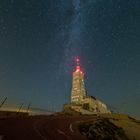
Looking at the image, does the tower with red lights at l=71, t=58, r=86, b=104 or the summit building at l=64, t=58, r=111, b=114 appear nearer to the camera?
the summit building at l=64, t=58, r=111, b=114

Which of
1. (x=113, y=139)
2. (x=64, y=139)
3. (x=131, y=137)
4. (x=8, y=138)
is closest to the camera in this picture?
(x=8, y=138)

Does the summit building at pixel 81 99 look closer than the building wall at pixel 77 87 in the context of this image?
Yes

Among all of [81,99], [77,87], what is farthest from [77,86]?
[81,99]

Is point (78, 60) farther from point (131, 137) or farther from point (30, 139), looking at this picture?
point (30, 139)

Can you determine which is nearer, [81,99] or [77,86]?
[81,99]

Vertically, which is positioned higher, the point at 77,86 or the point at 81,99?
the point at 77,86

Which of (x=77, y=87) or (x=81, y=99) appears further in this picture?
(x=77, y=87)

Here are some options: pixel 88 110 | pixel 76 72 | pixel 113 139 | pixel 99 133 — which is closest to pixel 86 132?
pixel 99 133

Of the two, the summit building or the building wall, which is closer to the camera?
the summit building

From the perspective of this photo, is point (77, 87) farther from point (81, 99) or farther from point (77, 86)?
point (81, 99)

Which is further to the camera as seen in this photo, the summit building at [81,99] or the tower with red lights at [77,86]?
the tower with red lights at [77,86]

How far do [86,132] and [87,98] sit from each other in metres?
88.2

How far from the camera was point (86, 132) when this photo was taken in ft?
88.9

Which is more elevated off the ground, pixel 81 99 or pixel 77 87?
pixel 77 87
